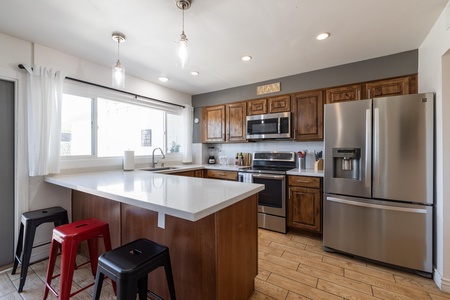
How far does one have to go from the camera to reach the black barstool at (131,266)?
106 centimetres

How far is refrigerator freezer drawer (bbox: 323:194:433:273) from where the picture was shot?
1983mm

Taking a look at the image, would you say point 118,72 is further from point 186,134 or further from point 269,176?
point 269,176

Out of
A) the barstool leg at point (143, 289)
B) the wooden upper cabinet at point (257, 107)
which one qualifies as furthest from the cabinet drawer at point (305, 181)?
the barstool leg at point (143, 289)

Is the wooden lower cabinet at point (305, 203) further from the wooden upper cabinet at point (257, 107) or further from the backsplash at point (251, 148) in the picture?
the wooden upper cabinet at point (257, 107)

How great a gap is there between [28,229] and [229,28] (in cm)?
264

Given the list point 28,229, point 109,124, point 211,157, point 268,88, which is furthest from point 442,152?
point 109,124

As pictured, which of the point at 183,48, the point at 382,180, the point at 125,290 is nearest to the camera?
the point at 125,290

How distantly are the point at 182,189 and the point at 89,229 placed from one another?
0.77m

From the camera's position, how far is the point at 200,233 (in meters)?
1.35

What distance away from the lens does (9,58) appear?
6.89ft

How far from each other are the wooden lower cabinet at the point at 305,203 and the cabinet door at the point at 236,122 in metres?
1.29

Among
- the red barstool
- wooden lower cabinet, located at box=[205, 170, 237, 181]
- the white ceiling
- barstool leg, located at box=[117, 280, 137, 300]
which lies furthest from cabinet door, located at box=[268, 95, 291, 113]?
barstool leg, located at box=[117, 280, 137, 300]

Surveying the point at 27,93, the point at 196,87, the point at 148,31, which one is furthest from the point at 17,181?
the point at 196,87

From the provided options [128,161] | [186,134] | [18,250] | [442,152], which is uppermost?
[186,134]
